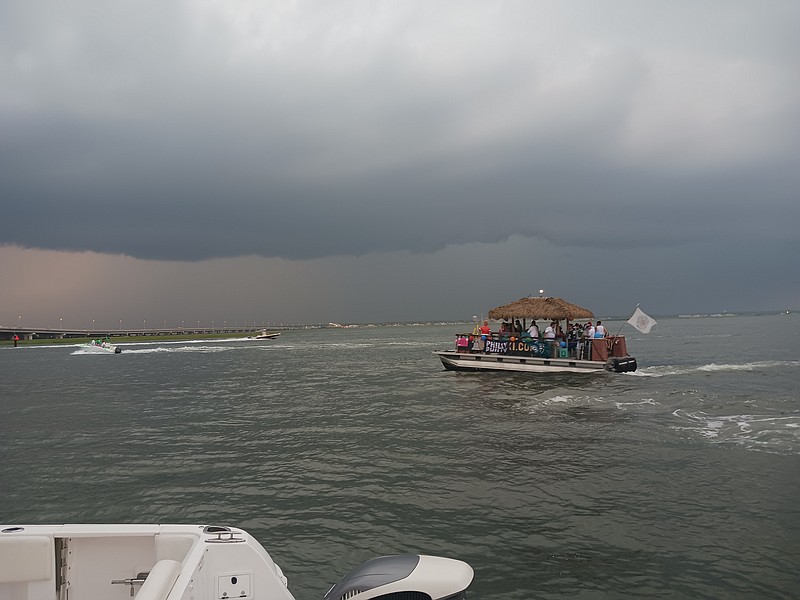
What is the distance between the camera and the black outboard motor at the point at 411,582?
5.00 meters

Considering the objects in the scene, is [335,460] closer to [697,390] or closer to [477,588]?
[477,588]

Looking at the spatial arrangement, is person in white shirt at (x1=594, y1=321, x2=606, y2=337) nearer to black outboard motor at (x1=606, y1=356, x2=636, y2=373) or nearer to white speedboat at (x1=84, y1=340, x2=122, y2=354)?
black outboard motor at (x1=606, y1=356, x2=636, y2=373)

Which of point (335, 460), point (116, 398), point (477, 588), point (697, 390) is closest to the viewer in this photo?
point (477, 588)

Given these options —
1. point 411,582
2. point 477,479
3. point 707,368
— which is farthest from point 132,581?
point 707,368

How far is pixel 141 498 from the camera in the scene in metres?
11.5

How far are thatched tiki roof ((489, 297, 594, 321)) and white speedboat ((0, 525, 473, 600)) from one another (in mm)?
29044

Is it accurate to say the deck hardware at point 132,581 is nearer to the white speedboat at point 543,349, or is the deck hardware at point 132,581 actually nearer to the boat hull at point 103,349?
the white speedboat at point 543,349

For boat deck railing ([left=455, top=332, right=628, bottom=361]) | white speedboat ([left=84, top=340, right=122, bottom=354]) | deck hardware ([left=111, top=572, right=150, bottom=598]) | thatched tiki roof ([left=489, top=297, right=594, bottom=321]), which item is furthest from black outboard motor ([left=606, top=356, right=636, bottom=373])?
white speedboat ([left=84, top=340, right=122, bottom=354])

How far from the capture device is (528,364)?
3366 centimetres

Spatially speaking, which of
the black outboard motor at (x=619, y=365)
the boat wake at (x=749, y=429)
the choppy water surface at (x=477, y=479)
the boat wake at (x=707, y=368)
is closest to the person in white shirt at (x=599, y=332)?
the black outboard motor at (x=619, y=365)

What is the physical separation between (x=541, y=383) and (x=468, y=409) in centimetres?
936

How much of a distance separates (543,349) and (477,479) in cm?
2289

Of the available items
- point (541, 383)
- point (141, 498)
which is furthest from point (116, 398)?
point (541, 383)

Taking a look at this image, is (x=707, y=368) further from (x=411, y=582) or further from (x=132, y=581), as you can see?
(x=132, y=581)
